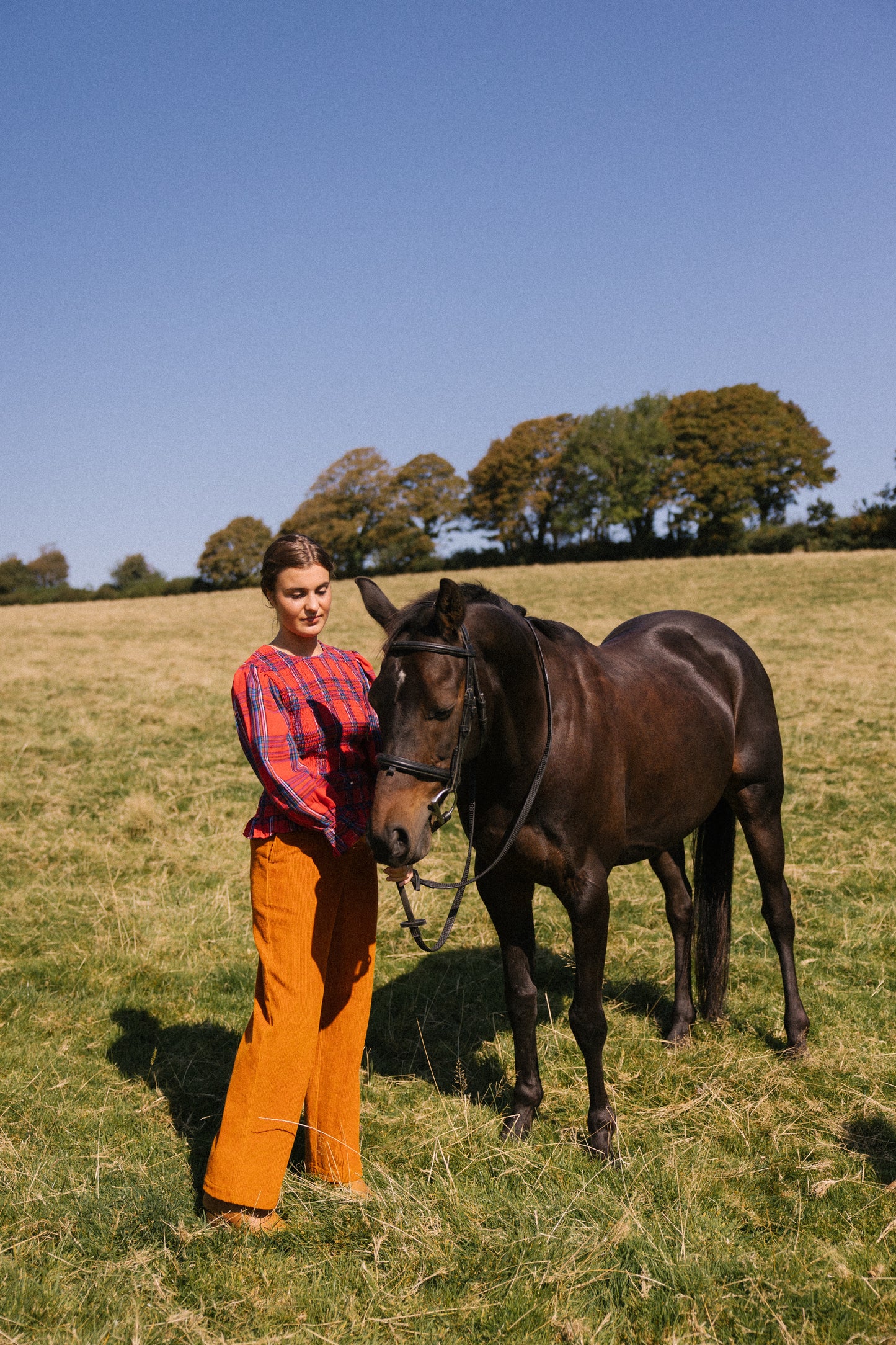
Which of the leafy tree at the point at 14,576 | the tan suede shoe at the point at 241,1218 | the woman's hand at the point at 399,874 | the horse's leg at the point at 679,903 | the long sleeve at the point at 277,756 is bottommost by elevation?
the tan suede shoe at the point at 241,1218

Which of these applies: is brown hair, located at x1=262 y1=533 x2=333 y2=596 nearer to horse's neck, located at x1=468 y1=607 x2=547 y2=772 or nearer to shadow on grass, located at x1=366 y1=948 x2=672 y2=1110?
horse's neck, located at x1=468 y1=607 x2=547 y2=772

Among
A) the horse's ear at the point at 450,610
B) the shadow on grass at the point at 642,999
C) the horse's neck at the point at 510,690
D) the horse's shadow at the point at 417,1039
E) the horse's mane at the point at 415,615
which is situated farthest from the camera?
the shadow on grass at the point at 642,999

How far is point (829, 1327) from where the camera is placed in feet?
8.29

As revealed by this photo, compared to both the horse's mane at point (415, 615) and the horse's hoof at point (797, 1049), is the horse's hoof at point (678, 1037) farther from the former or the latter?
the horse's mane at point (415, 615)

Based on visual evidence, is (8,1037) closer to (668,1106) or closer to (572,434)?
(668,1106)

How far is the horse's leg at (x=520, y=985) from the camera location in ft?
12.1

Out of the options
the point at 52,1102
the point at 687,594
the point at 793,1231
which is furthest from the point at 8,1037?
the point at 687,594

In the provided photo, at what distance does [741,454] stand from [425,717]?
53.5 meters

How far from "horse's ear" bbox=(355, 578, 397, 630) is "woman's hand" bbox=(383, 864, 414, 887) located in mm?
801

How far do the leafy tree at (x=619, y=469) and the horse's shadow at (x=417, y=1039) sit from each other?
48604 mm

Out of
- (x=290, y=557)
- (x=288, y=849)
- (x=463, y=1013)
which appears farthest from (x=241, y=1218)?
(x=290, y=557)

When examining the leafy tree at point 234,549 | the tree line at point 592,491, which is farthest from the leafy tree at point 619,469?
the leafy tree at point 234,549

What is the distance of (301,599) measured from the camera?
9.82ft

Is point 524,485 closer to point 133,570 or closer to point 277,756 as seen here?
point 133,570
